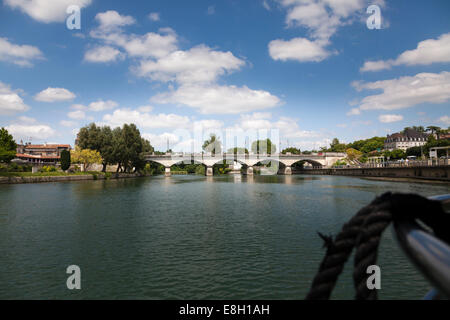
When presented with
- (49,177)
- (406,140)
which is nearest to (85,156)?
(49,177)

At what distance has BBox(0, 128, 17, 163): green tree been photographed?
51875 millimetres

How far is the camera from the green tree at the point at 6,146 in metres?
51.9

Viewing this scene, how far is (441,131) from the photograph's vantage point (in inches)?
4801

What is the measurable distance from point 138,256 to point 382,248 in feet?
29.4

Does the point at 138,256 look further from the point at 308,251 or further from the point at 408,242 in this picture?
the point at 408,242

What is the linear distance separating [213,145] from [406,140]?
103027 millimetres

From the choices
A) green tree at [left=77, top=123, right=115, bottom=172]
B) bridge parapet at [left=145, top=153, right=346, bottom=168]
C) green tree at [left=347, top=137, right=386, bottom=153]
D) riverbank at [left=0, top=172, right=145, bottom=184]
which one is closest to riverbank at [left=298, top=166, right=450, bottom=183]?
bridge parapet at [left=145, top=153, right=346, bottom=168]

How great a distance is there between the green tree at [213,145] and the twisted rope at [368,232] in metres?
109

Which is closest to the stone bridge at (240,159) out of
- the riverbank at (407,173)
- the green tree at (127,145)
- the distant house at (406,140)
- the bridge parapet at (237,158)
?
the bridge parapet at (237,158)

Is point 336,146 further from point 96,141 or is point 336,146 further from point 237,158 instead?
point 96,141

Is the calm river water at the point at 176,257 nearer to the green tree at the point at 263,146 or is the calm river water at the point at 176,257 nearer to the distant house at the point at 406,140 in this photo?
the green tree at the point at 263,146

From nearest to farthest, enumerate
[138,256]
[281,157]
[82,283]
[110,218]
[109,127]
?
[82,283]
[138,256]
[110,218]
[109,127]
[281,157]
